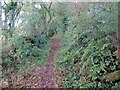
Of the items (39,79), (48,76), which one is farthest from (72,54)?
(39,79)

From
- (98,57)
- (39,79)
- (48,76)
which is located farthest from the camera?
(48,76)

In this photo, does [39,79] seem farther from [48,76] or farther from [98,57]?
[98,57]

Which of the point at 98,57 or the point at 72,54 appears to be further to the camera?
the point at 72,54

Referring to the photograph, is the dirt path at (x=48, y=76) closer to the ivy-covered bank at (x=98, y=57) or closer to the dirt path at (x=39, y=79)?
the dirt path at (x=39, y=79)

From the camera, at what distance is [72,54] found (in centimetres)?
647

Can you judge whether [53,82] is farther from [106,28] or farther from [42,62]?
[106,28]

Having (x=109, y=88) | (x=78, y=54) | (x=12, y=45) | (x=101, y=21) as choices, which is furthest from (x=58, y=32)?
(x=109, y=88)

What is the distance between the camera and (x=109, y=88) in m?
3.79

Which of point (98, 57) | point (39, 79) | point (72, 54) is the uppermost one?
point (98, 57)

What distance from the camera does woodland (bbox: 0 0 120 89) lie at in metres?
4.25

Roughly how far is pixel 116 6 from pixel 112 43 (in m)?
1.49

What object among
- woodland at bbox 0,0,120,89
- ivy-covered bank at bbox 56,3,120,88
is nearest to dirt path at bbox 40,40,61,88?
woodland at bbox 0,0,120,89

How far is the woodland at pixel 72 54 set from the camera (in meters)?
4.25

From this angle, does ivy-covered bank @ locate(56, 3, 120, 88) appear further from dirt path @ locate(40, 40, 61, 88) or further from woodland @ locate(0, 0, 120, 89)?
dirt path @ locate(40, 40, 61, 88)
